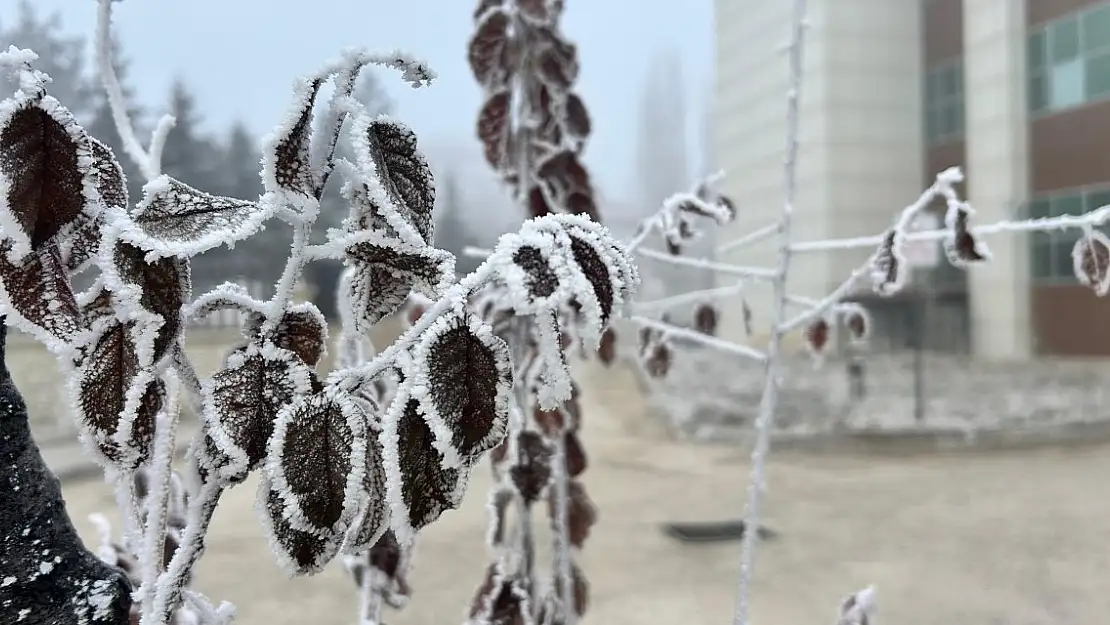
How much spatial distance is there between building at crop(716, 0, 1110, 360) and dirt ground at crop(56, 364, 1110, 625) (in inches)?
168

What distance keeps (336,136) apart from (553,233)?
121 mm

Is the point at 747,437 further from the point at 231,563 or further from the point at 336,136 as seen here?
the point at 336,136

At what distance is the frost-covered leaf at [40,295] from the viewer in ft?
1.32

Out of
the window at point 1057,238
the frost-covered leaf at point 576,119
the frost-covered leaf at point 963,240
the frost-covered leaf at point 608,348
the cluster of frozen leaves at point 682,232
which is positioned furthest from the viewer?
the window at point 1057,238

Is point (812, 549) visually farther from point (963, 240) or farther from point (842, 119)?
point (842, 119)

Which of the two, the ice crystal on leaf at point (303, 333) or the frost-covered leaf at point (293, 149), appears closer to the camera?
the frost-covered leaf at point (293, 149)

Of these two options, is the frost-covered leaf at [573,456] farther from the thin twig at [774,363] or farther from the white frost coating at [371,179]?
the white frost coating at [371,179]

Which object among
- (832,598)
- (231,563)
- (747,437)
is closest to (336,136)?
(832,598)

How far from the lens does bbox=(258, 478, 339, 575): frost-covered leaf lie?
0.41 meters

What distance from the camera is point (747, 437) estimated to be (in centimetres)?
568

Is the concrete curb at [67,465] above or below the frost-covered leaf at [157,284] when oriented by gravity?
below

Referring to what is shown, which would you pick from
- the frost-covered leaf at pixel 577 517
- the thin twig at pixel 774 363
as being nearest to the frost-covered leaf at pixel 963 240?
the thin twig at pixel 774 363

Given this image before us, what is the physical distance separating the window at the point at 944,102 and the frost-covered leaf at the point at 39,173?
11101 millimetres

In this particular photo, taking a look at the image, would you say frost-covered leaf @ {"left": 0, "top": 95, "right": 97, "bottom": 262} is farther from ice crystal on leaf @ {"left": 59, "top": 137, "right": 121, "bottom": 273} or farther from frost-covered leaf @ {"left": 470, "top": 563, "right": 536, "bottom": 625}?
frost-covered leaf @ {"left": 470, "top": 563, "right": 536, "bottom": 625}
